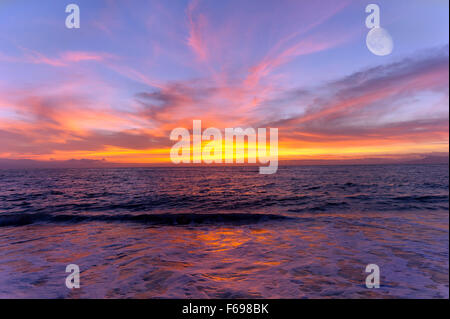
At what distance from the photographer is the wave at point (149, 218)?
45.7 feet

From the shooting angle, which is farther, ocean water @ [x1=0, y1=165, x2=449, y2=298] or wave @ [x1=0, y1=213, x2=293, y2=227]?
wave @ [x1=0, y1=213, x2=293, y2=227]

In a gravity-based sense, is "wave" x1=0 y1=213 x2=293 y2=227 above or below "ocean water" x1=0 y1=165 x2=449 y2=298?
below

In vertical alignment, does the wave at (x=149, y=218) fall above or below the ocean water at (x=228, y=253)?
below

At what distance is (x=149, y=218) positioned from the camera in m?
14.9

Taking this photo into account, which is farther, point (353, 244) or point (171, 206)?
point (171, 206)

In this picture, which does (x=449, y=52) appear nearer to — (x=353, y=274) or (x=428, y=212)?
(x=353, y=274)

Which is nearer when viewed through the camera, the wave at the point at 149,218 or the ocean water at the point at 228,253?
the ocean water at the point at 228,253

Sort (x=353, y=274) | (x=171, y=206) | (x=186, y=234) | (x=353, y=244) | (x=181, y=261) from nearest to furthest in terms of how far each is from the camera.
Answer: (x=353, y=274), (x=181, y=261), (x=353, y=244), (x=186, y=234), (x=171, y=206)

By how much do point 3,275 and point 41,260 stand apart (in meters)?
1.22

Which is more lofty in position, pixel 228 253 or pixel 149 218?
pixel 228 253

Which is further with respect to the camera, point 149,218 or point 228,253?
point 149,218

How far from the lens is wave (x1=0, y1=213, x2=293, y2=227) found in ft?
45.7

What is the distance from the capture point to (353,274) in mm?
6141

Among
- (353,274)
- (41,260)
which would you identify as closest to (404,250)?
(353,274)
